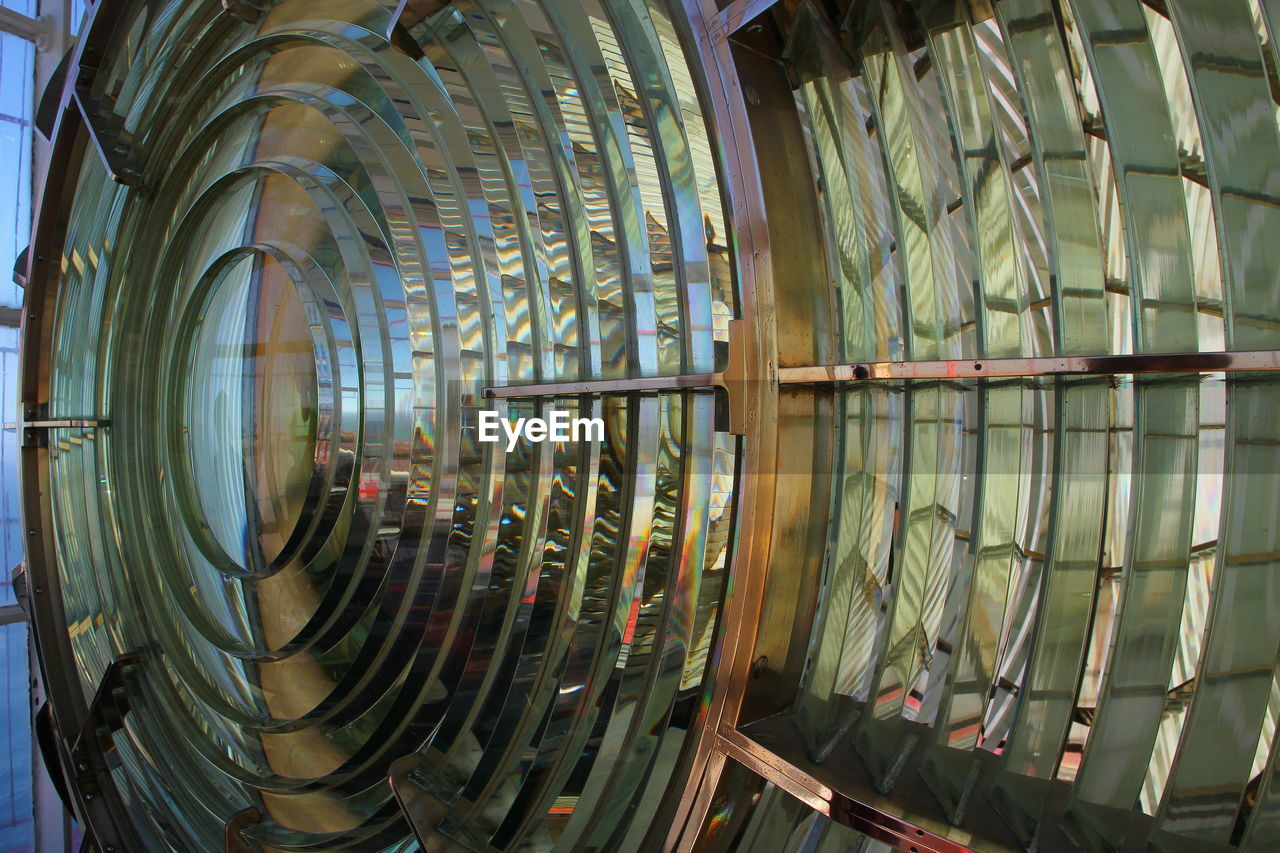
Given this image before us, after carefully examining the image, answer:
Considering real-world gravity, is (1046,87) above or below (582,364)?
above

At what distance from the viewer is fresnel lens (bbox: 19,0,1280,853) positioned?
1122 mm

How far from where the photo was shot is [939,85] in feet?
4.27

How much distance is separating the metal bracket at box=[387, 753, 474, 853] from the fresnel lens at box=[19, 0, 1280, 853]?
0.01 meters

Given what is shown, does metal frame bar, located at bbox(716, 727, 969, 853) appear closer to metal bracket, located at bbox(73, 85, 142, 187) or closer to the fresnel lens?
the fresnel lens

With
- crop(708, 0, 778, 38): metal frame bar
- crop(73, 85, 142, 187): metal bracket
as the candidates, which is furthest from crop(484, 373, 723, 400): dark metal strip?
crop(73, 85, 142, 187): metal bracket

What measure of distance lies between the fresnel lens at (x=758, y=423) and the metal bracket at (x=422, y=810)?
0.05ft

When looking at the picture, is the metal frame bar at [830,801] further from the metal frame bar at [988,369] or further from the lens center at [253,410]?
the lens center at [253,410]

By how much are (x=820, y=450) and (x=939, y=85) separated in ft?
2.08

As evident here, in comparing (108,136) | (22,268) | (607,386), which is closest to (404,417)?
(607,386)

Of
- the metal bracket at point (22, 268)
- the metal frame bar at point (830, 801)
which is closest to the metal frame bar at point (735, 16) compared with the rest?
the metal frame bar at point (830, 801)

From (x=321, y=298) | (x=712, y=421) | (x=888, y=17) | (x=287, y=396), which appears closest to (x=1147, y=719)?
(x=712, y=421)

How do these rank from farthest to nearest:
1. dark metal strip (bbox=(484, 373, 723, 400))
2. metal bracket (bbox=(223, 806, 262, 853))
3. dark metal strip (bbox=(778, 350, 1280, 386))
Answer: metal bracket (bbox=(223, 806, 262, 853)) → dark metal strip (bbox=(484, 373, 723, 400)) → dark metal strip (bbox=(778, 350, 1280, 386))

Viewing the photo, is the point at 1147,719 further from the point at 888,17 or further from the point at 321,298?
the point at 321,298

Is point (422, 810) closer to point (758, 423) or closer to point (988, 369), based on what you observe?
point (758, 423)
